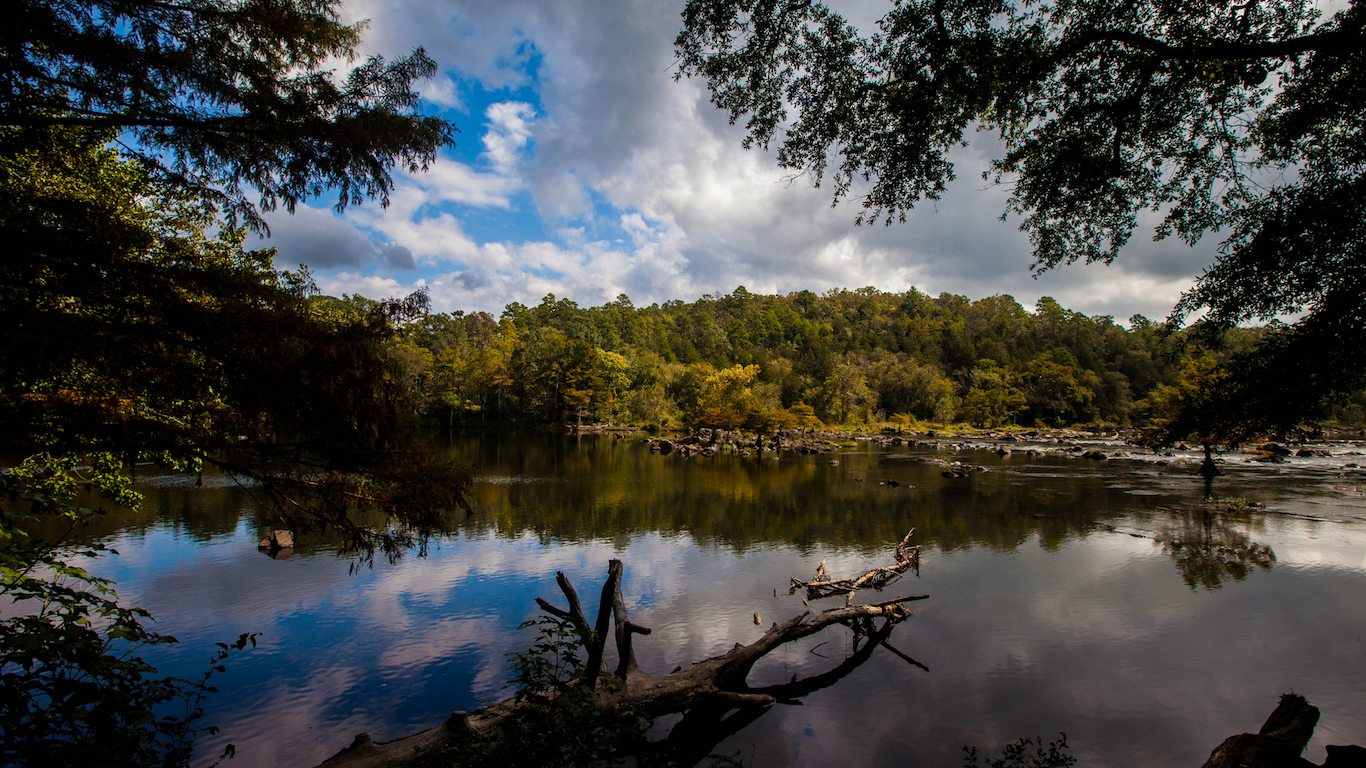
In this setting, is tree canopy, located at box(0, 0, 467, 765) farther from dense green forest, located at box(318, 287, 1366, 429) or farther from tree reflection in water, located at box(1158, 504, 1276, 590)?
dense green forest, located at box(318, 287, 1366, 429)

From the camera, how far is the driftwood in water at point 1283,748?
4020mm

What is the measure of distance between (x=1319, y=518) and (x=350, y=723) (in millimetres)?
23103

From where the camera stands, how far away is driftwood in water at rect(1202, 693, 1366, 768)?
4020 millimetres

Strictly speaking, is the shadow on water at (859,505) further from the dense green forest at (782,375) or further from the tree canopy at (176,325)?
the dense green forest at (782,375)

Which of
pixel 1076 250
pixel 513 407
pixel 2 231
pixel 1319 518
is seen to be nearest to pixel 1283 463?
pixel 1319 518

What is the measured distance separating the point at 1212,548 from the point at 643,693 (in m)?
14.4

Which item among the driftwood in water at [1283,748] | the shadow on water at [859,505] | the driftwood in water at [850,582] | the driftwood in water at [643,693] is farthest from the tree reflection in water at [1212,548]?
the driftwood in water at [643,693]

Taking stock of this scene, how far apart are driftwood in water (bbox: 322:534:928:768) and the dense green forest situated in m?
32.2

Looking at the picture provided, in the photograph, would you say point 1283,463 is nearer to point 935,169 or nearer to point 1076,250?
point 1076,250

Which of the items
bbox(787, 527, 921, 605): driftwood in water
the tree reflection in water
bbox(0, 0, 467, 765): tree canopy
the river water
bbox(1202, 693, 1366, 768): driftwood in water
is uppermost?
bbox(0, 0, 467, 765): tree canopy

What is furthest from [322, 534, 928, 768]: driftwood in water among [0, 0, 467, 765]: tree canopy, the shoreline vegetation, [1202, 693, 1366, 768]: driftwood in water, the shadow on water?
the shoreline vegetation

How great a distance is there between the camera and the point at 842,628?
8578mm

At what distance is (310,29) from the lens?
4.34 metres

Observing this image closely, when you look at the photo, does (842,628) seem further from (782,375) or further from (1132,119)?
(782,375)
